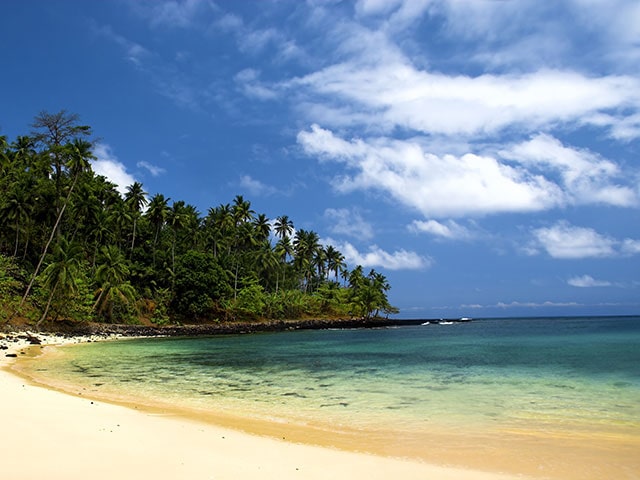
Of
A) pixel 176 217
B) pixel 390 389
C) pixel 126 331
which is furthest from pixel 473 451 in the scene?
pixel 176 217

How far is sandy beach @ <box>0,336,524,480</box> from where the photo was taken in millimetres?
6367

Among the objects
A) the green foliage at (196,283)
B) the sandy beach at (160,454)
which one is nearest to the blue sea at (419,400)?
the sandy beach at (160,454)

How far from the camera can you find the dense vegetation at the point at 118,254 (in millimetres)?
48031

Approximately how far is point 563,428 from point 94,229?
6537 cm

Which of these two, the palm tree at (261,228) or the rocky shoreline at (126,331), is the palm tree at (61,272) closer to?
the rocky shoreline at (126,331)

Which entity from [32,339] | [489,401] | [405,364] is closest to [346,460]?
[489,401]

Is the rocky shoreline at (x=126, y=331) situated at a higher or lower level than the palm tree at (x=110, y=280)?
lower

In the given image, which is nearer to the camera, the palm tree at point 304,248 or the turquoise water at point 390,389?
the turquoise water at point 390,389

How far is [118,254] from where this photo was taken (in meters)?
58.5

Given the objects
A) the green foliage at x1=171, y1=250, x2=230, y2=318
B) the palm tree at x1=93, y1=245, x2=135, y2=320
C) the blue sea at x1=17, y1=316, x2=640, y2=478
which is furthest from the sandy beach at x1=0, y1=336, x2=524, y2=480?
the green foliage at x1=171, y1=250, x2=230, y2=318

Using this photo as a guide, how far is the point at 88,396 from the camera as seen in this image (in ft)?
45.4

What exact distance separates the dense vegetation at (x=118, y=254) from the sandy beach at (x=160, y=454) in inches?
1610

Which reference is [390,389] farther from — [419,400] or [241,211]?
[241,211]

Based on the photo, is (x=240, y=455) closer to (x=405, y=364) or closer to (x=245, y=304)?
(x=405, y=364)
